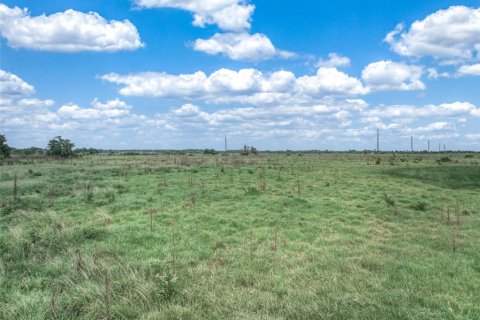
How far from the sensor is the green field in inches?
274

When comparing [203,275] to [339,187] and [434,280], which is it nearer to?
[434,280]

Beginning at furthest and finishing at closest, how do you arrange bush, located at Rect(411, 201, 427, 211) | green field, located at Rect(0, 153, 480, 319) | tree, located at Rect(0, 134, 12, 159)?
tree, located at Rect(0, 134, 12, 159), bush, located at Rect(411, 201, 427, 211), green field, located at Rect(0, 153, 480, 319)

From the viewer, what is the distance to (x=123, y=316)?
6.62 meters

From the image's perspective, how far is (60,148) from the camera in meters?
74.7

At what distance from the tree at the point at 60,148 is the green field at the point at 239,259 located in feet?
200

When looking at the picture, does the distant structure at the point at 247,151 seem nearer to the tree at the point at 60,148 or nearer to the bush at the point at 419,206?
the tree at the point at 60,148

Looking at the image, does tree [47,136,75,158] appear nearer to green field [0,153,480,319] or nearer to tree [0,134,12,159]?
tree [0,134,12,159]

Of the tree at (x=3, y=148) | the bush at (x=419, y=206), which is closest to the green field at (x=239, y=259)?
the bush at (x=419, y=206)

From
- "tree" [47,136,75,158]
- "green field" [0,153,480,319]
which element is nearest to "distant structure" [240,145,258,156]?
"tree" [47,136,75,158]

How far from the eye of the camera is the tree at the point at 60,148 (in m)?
74.6

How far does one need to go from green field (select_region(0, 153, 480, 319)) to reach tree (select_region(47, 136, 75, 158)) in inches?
2404

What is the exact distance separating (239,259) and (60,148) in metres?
73.3

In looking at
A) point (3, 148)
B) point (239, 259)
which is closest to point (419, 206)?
point (239, 259)

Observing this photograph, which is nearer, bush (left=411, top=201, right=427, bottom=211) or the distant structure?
bush (left=411, top=201, right=427, bottom=211)
